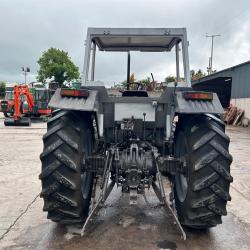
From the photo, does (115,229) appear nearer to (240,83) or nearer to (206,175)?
(206,175)

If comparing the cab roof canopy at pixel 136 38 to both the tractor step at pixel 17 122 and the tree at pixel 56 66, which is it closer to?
the tractor step at pixel 17 122

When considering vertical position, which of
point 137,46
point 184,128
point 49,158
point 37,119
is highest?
point 137,46

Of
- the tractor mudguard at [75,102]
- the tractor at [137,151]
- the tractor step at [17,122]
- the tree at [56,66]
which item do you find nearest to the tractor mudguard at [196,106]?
the tractor at [137,151]

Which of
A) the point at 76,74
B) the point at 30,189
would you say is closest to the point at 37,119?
the point at 30,189

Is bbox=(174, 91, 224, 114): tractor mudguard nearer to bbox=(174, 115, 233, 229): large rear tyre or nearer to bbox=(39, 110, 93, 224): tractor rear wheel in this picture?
bbox=(174, 115, 233, 229): large rear tyre

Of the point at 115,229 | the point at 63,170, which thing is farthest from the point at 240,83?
the point at 63,170

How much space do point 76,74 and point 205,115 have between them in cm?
5067

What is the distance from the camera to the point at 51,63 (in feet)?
174

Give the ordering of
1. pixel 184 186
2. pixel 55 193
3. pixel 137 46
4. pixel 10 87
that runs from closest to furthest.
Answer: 1. pixel 55 193
2. pixel 184 186
3. pixel 137 46
4. pixel 10 87

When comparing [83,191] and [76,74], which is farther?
[76,74]

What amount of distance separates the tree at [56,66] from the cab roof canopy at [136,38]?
4682 cm

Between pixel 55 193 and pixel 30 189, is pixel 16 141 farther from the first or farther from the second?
pixel 55 193

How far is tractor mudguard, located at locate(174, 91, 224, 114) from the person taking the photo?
12.5 ft

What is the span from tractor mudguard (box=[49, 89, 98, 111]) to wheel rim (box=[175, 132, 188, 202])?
1.15 m
